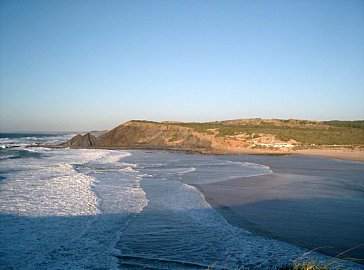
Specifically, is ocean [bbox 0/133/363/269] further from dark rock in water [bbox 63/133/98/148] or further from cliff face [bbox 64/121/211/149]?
dark rock in water [bbox 63/133/98/148]

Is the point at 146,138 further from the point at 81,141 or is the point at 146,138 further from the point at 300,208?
the point at 300,208

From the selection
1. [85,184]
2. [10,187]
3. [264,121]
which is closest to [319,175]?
[85,184]

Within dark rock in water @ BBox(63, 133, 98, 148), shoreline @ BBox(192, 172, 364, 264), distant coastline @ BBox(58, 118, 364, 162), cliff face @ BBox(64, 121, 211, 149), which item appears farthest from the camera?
dark rock in water @ BBox(63, 133, 98, 148)

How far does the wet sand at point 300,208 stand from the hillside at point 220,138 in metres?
27.0

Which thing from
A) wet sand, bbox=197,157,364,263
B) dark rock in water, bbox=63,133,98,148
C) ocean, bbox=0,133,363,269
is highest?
dark rock in water, bbox=63,133,98,148

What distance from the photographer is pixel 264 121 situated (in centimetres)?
7012

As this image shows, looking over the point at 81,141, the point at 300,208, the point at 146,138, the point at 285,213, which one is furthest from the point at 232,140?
the point at 285,213

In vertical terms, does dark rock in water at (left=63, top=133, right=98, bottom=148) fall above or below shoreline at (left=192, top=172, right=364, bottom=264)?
above

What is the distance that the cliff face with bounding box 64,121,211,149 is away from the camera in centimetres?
5288

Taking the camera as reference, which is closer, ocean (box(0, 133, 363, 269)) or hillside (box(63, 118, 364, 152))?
ocean (box(0, 133, 363, 269))

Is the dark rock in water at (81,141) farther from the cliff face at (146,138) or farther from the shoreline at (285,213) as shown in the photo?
the shoreline at (285,213)

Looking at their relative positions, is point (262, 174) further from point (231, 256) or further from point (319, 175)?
point (231, 256)

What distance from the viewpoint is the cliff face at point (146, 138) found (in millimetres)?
52875

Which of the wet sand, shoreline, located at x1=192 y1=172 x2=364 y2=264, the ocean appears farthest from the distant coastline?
the ocean
